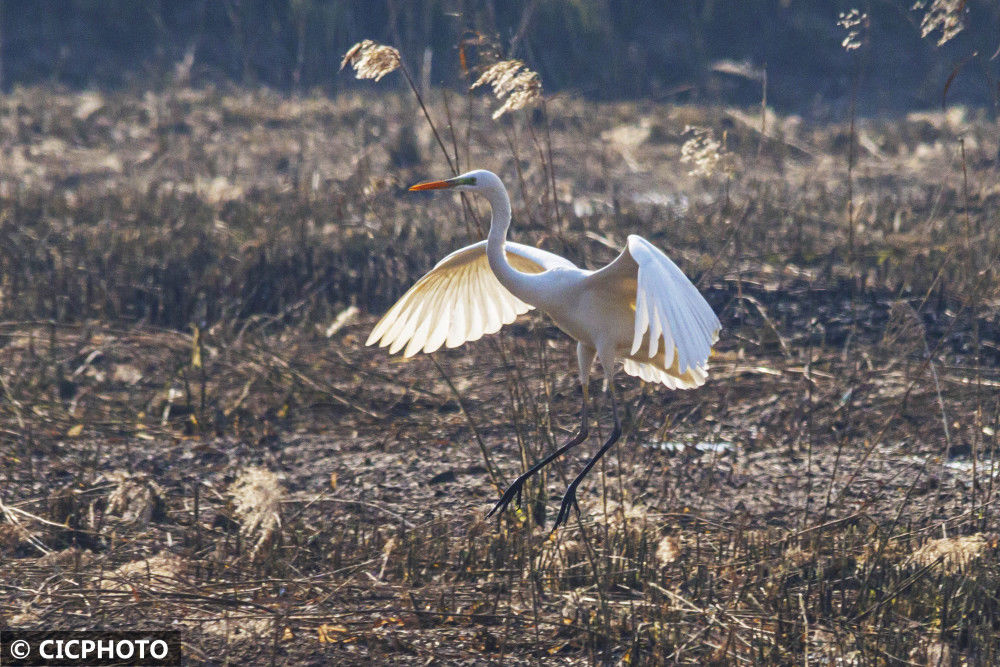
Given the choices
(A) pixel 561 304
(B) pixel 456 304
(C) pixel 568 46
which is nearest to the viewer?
(A) pixel 561 304

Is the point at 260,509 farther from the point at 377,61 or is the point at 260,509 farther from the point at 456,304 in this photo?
the point at 377,61

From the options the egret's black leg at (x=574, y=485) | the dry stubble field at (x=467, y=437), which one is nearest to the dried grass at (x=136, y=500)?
the dry stubble field at (x=467, y=437)

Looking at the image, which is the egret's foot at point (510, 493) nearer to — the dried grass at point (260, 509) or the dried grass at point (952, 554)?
the dried grass at point (260, 509)

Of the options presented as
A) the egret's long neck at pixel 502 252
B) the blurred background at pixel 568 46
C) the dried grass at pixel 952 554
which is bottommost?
the dried grass at pixel 952 554

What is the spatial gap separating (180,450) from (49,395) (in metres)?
0.88

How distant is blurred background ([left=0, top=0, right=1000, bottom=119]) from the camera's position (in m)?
14.7

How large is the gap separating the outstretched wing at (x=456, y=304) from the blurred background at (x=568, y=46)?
977 centimetres

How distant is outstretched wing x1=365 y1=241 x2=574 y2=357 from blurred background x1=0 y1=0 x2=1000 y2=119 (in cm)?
977

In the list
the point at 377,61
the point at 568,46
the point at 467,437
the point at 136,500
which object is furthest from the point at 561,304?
the point at 568,46

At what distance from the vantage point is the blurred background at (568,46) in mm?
14719

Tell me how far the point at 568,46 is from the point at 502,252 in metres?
12.2

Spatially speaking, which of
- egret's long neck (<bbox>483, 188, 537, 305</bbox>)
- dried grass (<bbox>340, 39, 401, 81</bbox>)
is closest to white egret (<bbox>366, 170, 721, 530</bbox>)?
egret's long neck (<bbox>483, 188, 537, 305</bbox>)

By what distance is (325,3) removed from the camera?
15.2 metres

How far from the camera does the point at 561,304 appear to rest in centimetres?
420
